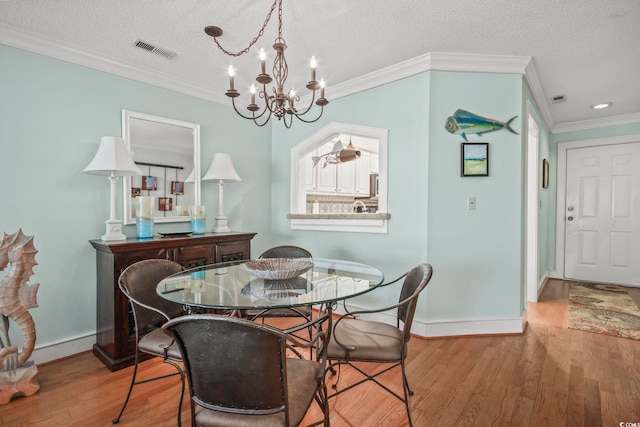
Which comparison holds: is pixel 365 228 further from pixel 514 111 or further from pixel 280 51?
pixel 280 51

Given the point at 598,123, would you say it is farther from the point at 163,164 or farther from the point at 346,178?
the point at 163,164

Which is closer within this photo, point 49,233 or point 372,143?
point 49,233

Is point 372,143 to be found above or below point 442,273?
above

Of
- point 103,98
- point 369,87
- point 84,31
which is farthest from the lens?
point 369,87

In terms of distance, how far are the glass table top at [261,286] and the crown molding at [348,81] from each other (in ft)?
6.11

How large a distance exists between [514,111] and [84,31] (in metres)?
3.52

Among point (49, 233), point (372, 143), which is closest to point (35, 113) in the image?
point (49, 233)

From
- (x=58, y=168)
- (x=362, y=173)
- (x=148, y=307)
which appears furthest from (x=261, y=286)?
(x=362, y=173)

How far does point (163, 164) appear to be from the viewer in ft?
10.0

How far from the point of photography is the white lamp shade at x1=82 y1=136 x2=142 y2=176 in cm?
243

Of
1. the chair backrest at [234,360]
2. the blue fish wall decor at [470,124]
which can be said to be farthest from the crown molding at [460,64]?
the chair backrest at [234,360]

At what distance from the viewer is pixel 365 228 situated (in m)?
3.19

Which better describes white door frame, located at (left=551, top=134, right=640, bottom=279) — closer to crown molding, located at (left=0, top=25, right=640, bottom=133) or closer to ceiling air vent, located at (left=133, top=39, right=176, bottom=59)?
crown molding, located at (left=0, top=25, right=640, bottom=133)

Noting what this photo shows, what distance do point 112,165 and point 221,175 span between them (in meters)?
1.01
